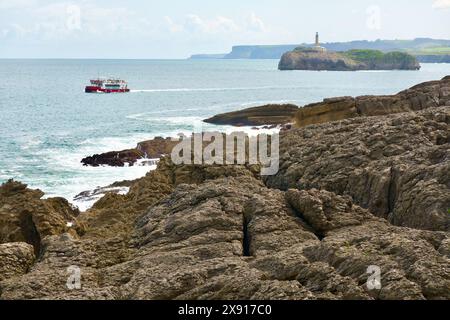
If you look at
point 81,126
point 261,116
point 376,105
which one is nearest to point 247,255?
point 376,105

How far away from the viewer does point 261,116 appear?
2721 inches

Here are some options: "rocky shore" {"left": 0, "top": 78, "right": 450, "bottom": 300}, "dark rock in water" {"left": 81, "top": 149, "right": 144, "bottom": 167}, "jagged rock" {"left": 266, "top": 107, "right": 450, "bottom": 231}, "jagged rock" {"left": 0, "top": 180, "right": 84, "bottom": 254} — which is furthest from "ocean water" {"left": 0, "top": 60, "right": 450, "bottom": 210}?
"rocky shore" {"left": 0, "top": 78, "right": 450, "bottom": 300}

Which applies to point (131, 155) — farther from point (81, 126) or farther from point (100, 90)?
point (100, 90)

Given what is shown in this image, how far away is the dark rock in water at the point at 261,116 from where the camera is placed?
67562 millimetres

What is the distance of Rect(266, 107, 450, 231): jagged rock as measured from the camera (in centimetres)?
1423

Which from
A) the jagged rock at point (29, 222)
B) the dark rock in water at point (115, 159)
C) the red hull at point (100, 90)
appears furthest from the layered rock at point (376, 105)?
the red hull at point (100, 90)

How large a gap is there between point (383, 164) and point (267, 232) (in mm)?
6524

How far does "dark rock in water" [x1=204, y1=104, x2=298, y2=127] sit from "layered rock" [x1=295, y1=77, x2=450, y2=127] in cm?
2430

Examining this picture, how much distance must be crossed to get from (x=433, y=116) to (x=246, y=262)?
1444cm

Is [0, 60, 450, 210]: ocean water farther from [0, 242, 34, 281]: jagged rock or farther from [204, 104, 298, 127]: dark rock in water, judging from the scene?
[0, 242, 34, 281]: jagged rock

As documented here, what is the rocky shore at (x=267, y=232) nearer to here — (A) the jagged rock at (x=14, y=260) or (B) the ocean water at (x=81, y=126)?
(A) the jagged rock at (x=14, y=260)
